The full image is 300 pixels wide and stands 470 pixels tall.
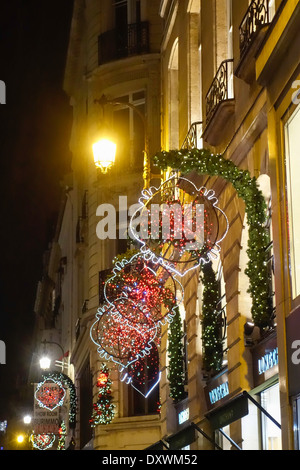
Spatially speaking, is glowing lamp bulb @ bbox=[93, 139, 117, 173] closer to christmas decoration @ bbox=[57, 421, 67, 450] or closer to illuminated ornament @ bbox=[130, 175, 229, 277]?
illuminated ornament @ bbox=[130, 175, 229, 277]

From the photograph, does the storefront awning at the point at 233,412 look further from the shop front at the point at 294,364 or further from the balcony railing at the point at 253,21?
the balcony railing at the point at 253,21

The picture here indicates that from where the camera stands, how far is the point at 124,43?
33.8 meters

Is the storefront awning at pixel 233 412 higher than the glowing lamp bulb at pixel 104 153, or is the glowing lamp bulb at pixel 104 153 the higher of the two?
the glowing lamp bulb at pixel 104 153

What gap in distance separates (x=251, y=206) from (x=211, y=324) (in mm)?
4125

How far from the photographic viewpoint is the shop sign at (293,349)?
12953 millimetres

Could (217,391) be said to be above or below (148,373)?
below

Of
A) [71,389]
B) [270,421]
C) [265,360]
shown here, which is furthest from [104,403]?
[265,360]

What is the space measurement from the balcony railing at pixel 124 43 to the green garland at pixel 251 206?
16.7m

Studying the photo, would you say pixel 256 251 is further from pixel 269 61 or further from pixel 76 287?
pixel 76 287

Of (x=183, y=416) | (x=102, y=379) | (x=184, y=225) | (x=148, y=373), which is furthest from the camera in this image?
(x=102, y=379)

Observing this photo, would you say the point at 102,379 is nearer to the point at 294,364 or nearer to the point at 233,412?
the point at 233,412

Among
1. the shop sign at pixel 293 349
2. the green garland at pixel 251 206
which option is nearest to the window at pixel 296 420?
the shop sign at pixel 293 349

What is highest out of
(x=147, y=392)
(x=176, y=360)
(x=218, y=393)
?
(x=147, y=392)

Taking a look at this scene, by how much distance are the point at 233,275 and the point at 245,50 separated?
3.95 meters
